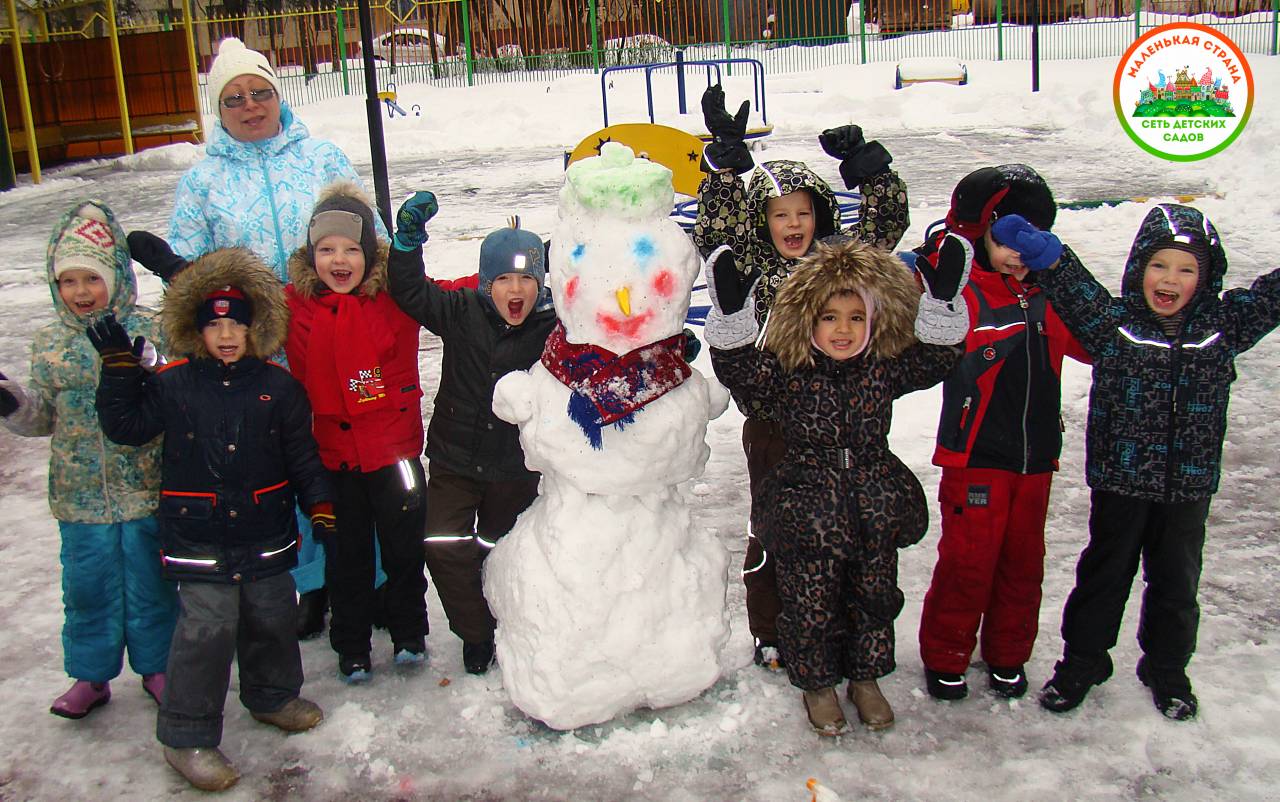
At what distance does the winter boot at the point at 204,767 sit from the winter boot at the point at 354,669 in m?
0.51

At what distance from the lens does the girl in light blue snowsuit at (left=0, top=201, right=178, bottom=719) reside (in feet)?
10.3

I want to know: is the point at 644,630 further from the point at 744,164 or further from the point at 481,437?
the point at 744,164

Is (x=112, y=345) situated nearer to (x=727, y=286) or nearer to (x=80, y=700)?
(x=80, y=700)

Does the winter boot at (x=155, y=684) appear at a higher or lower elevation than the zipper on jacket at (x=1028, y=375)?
lower

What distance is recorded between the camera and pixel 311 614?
12.4ft

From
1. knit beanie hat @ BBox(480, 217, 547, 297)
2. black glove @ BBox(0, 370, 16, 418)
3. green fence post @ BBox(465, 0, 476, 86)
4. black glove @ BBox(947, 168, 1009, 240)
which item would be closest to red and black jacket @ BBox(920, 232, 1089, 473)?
black glove @ BBox(947, 168, 1009, 240)

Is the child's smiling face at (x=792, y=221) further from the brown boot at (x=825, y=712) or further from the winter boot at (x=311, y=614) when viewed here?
the winter boot at (x=311, y=614)

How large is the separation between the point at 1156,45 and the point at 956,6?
45.8 ft

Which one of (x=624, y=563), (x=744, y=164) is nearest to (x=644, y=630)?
(x=624, y=563)

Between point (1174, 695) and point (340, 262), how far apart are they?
2698 mm

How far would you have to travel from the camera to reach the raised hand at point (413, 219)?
310cm

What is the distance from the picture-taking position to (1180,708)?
3059 mm

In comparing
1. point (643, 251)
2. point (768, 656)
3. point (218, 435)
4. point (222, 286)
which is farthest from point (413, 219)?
point (768, 656)

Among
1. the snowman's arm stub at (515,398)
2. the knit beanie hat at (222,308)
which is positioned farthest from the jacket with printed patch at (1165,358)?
the knit beanie hat at (222,308)
